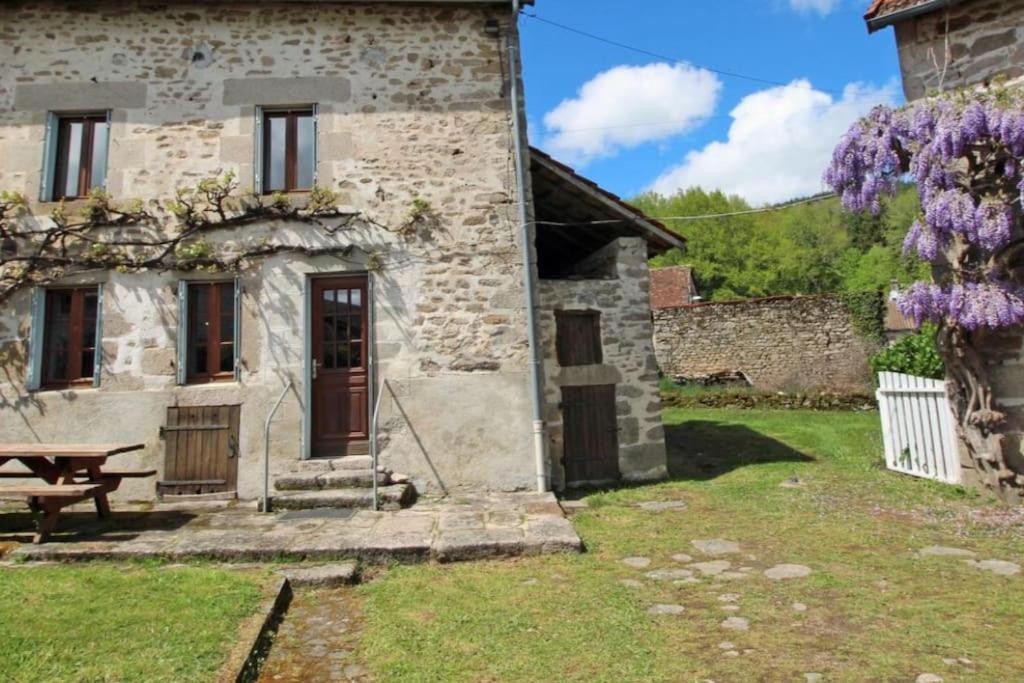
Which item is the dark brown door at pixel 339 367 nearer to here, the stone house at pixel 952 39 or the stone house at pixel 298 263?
the stone house at pixel 298 263

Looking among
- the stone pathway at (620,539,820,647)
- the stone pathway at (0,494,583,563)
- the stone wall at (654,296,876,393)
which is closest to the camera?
the stone pathway at (620,539,820,647)

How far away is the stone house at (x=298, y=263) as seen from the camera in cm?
707

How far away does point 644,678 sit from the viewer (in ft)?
9.65

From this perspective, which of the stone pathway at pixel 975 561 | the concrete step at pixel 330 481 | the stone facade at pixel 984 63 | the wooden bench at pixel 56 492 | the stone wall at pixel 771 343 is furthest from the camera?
the stone wall at pixel 771 343

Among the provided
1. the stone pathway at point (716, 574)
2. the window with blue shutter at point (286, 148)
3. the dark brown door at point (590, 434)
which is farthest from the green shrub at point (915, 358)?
the window with blue shutter at point (286, 148)

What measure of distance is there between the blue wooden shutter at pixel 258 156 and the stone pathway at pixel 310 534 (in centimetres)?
379

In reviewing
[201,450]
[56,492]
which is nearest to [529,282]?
[201,450]

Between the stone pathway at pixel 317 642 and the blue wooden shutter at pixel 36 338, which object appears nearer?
the stone pathway at pixel 317 642

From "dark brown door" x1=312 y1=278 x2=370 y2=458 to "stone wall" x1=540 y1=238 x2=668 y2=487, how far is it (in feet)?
7.47

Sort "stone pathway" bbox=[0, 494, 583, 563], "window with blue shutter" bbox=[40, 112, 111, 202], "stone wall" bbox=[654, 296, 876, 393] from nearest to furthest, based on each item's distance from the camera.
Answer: "stone pathway" bbox=[0, 494, 583, 563] < "window with blue shutter" bbox=[40, 112, 111, 202] < "stone wall" bbox=[654, 296, 876, 393]

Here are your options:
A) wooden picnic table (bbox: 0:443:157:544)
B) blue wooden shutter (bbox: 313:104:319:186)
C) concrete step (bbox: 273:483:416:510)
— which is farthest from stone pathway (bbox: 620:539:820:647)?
blue wooden shutter (bbox: 313:104:319:186)

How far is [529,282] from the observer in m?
7.31

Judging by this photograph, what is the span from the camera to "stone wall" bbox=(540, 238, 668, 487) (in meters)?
7.90

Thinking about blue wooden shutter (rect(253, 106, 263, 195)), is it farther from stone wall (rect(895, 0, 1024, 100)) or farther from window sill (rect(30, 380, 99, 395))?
stone wall (rect(895, 0, 1024, 100))
